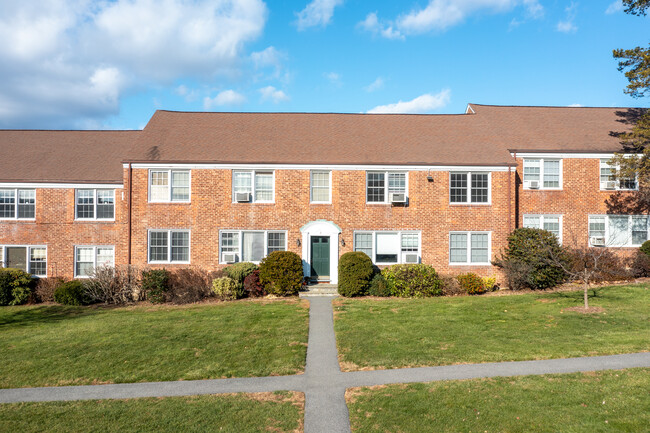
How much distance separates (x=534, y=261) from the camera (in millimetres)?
17531

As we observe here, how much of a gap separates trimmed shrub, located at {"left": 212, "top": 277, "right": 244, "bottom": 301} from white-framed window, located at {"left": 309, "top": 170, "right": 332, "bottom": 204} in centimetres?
548

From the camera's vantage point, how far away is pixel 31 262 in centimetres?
2000

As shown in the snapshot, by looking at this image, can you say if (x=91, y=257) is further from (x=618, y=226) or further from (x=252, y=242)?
(x=618, y=226)

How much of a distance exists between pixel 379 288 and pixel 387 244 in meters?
2.77

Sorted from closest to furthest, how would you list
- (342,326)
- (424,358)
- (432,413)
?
1. (432,413)
2. (424,358)
3. (342,326)

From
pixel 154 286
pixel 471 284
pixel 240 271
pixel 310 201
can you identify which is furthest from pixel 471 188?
pixel 154 286

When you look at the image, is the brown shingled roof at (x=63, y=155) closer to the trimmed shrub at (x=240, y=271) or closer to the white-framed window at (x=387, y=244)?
the trimmed shrub at (x=240, y=271)

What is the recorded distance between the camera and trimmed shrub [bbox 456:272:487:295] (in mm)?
18000

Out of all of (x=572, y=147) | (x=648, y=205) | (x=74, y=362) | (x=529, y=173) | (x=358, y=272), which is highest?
(x=572, y=147)

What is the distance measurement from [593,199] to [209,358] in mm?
19994

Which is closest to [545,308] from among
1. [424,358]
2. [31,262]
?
[424,358]

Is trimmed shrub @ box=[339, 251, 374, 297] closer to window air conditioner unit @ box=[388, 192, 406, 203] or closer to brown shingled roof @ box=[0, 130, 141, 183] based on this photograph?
window air conditioner unit @ box=[388, 192, 406, 203]

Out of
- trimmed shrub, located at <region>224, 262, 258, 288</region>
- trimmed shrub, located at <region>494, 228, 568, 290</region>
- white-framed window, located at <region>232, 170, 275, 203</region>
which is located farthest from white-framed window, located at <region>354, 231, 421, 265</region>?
trimmed shrub, located at <region>224, 262, 258, 288</region>

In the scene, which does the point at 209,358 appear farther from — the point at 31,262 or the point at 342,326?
the point at 31,262
